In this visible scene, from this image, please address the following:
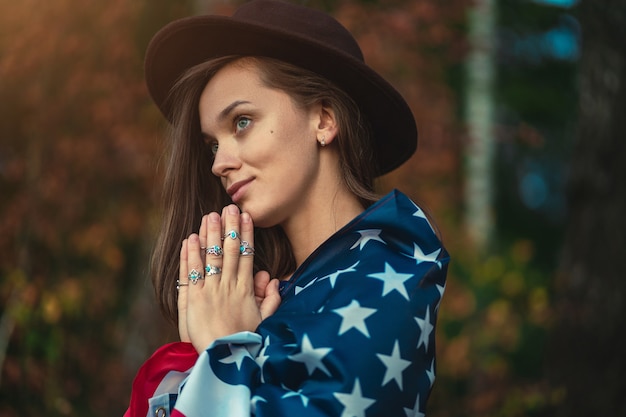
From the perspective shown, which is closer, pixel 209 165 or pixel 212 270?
pixel 212 270

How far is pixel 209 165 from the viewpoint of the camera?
290 centimetres

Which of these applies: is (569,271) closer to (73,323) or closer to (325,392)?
(325,392)

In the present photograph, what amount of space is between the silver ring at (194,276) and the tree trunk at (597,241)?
9.29 feet

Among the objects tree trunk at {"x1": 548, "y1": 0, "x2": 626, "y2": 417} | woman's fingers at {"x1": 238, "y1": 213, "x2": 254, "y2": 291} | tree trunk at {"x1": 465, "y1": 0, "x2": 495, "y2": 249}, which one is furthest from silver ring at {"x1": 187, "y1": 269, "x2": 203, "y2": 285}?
tree trunk at {"x1": 465, "y1": 0, "x2": 495, "y2": 249}

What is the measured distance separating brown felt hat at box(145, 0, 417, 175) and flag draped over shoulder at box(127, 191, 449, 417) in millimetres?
472

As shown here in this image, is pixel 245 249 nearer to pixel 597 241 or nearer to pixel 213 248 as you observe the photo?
pixel 213 248

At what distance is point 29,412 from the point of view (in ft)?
19.1

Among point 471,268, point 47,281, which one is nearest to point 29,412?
point 47,281

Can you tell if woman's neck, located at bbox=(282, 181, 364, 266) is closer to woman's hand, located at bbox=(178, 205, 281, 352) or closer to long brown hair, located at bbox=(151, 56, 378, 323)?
long brown hair, located at bbox=(151, 56, 378, 323)

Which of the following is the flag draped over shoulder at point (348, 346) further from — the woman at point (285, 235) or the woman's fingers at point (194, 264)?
the woman's fingers at point (194, 264)

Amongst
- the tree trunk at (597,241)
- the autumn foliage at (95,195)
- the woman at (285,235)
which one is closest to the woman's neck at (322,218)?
the woman at (285,235)

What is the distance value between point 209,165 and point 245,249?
1.83 ft

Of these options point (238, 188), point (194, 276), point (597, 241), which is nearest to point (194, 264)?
point (194, 276)

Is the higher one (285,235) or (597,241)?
(285,235)
